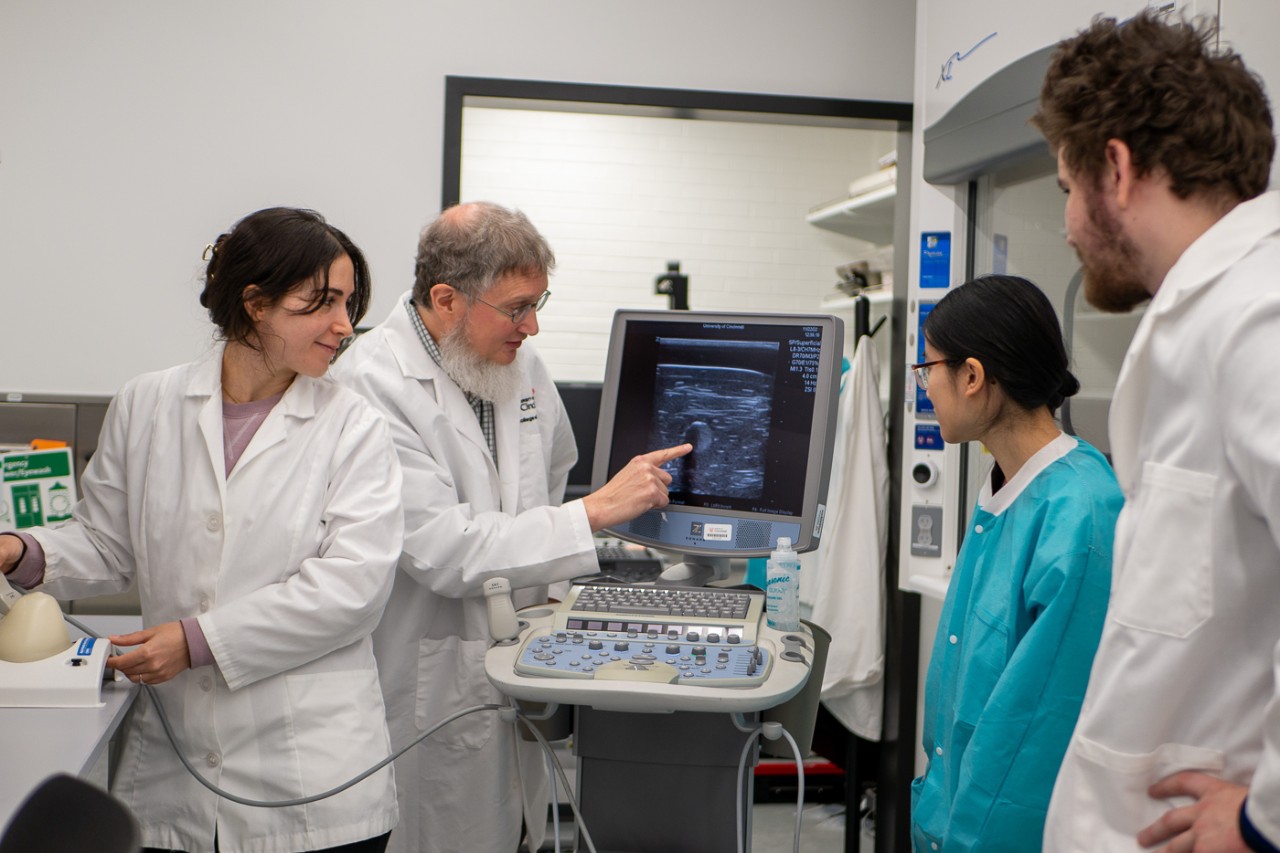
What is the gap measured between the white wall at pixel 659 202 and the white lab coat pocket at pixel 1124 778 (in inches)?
178

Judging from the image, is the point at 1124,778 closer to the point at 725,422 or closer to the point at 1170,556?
the point at 1170,556

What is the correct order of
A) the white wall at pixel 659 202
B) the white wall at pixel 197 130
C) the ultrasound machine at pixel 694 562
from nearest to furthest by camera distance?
the ultrasound machine at pixel 694 562
the white wall at pixel 197 130
the white wall at pixel 659 202

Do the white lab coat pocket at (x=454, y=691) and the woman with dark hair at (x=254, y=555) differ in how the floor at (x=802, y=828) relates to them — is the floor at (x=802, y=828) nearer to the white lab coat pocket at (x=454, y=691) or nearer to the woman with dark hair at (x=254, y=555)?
the white lab coat pocket at (x=454, y=691)

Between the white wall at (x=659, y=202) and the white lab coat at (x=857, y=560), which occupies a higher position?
the white wall at (x=659, y=202)

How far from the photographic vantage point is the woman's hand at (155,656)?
Result: 1481mm

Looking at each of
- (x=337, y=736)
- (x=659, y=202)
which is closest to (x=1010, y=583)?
(x=337, y=736)

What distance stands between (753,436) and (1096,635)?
73 centimetres

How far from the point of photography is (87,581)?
169 centimetres

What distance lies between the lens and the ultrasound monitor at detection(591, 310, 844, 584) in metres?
1.97

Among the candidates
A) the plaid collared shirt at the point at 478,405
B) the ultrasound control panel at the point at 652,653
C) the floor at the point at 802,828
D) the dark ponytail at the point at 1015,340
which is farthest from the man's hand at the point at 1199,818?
the floor at the point at 802,828

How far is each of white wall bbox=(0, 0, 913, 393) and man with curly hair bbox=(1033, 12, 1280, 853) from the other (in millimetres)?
2220

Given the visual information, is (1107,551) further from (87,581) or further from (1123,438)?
(87,581)

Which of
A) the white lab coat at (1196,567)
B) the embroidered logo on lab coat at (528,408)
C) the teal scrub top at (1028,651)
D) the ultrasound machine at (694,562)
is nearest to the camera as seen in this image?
the white lab coat at (1196,567)

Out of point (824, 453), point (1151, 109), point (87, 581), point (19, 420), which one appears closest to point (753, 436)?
point (824, 453)
